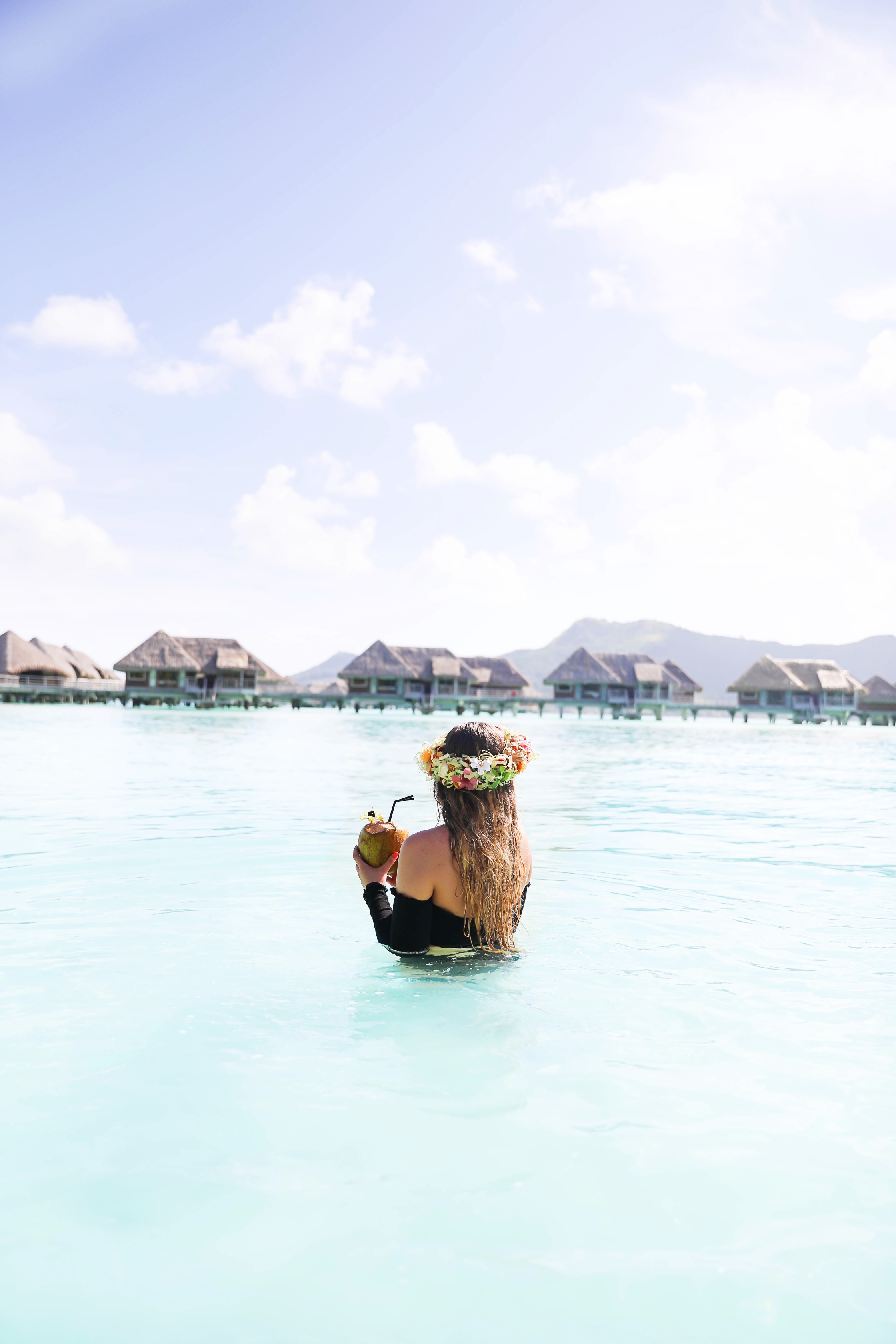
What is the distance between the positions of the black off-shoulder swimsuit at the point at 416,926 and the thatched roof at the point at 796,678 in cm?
5886

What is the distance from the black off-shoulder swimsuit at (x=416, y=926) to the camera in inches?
151

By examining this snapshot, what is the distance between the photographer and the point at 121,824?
33.7ft

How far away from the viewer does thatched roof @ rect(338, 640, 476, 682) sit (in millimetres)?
58781

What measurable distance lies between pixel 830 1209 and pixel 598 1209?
71cm

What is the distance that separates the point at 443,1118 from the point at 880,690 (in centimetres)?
6978

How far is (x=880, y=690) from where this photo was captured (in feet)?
213

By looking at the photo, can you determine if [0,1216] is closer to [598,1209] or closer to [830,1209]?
[598,1209]

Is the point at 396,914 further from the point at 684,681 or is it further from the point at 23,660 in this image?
the point at 684,681

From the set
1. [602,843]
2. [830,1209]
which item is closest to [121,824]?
[602,843]

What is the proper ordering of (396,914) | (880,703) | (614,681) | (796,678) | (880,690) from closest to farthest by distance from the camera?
(396,914)
(796,678)
(614,681)
(880,703)
(880,690)

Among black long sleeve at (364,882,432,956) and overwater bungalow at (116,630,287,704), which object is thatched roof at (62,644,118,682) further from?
black long sleeve at (364,882,432,956)

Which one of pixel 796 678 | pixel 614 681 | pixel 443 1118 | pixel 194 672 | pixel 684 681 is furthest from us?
pixel 684 681

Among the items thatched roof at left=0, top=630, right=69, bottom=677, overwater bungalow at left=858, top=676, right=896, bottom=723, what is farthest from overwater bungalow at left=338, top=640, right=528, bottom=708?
overwater bungalow at left=858, top=676, right=896, bottom=723

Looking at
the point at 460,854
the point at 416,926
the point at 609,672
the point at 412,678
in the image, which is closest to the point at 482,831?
the point at 460,854
